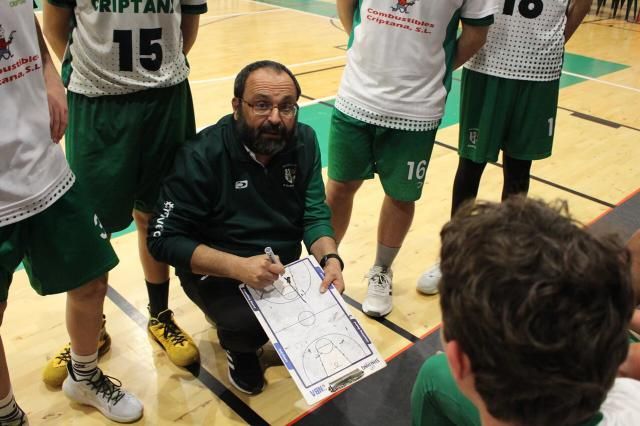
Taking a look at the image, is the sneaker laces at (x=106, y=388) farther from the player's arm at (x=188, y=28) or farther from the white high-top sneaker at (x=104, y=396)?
the player's arm at (x=188, y=28)

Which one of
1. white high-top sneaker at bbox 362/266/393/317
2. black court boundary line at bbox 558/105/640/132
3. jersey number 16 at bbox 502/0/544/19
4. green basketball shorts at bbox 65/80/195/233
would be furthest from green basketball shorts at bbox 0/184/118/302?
black court boundary line at bbox 558/105/640/132

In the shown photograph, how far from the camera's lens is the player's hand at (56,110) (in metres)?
1.57

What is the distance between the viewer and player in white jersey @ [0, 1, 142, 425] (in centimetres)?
138

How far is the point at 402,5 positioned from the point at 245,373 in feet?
4.58

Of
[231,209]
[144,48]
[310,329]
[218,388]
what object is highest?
[144,48]

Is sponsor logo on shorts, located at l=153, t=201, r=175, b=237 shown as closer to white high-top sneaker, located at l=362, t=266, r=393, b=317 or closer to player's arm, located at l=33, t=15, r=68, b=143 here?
player's arm, located at l=33, t=15, r=68, b=143

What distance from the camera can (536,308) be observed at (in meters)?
0.76

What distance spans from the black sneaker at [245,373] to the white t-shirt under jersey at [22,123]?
87 cm

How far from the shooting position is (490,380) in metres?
0.84

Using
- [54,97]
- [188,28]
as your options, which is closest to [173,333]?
[54,97]

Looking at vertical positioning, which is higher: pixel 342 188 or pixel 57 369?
pixel 342 188

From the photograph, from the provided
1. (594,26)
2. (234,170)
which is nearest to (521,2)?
(234,170)

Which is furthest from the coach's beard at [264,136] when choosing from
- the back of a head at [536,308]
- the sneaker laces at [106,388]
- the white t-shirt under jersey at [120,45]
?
the back of a head at [536,308]

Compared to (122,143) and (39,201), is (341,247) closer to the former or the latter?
(122,143)
